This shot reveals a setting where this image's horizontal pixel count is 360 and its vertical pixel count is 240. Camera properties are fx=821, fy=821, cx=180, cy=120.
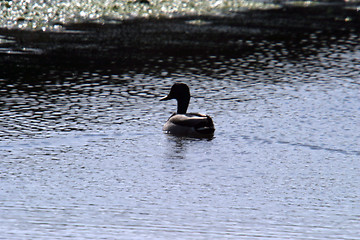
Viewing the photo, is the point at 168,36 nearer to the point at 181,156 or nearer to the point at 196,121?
the point at 196,121

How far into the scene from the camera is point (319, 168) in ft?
42.0

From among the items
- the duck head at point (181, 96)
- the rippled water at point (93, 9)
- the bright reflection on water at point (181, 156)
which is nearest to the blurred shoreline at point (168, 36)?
the rippled water at point (93, 9)

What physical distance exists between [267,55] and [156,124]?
8151mm

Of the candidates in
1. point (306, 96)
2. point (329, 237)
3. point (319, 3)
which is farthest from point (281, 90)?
point (319, 3)

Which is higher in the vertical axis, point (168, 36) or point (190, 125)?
point (168, 36)

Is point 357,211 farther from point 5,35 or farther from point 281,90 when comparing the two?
point 5,35

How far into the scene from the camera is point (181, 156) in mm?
13664

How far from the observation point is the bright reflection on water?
1022cm

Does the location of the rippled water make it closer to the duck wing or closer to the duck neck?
the duck neck

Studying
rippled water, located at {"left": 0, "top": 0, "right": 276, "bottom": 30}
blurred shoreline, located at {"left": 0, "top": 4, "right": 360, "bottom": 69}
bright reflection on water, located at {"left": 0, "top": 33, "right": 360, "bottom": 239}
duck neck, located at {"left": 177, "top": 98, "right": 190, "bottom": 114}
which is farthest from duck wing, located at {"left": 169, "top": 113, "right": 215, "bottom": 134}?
rippled water, located at {"left": 0, "top": 0, "right": 276, "bottom": 30}

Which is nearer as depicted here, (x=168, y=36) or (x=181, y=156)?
(x=181, y=156)

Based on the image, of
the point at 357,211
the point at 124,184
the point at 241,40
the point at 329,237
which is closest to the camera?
the point at 329,237

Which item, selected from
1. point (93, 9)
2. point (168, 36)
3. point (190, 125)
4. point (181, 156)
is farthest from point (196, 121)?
point (93, 9)

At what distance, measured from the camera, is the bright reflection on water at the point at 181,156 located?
1022 cm
